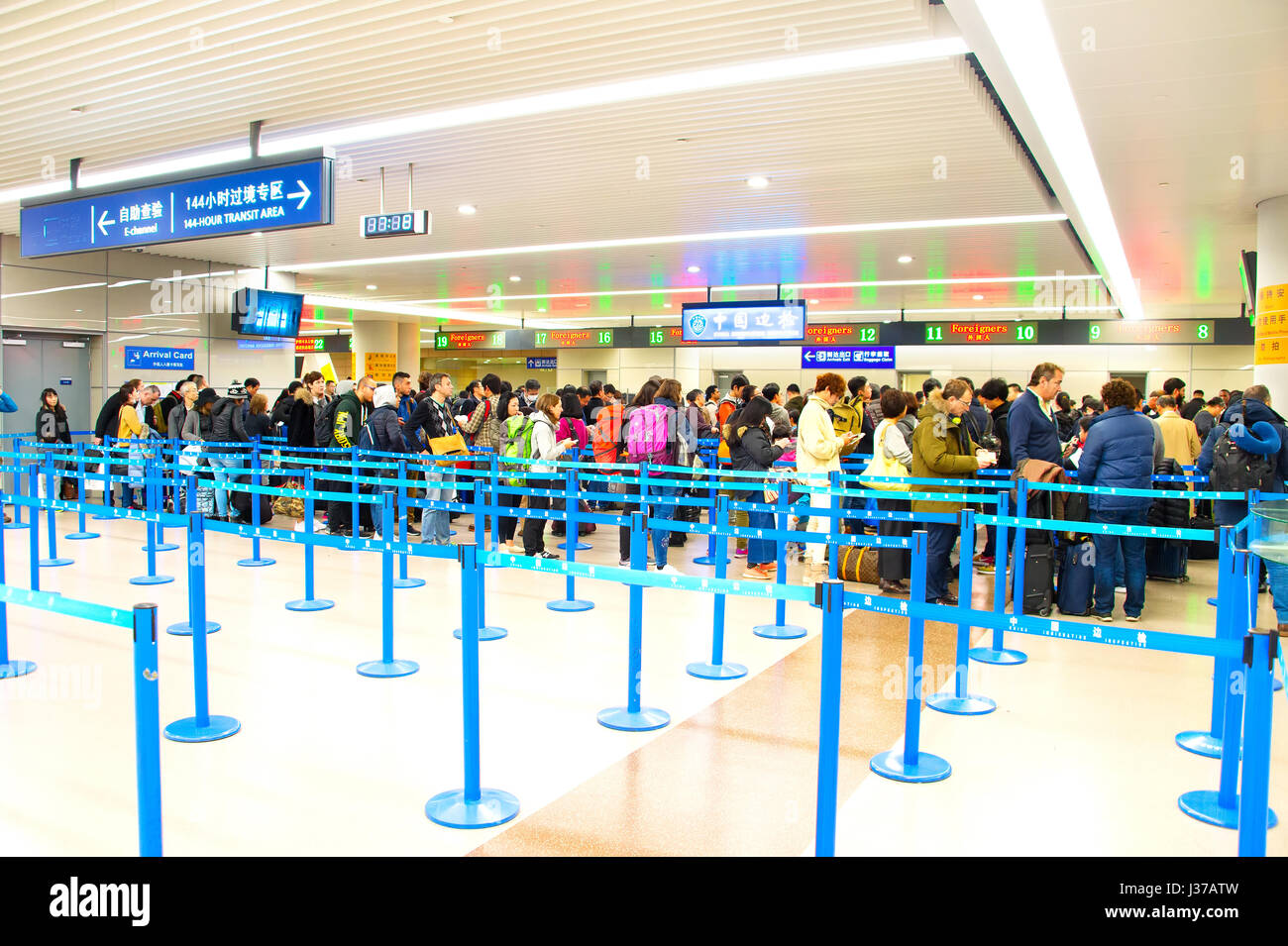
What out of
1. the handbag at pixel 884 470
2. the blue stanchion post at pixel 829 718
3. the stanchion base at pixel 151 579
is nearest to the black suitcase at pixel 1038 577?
the handbag at pixel 884 470

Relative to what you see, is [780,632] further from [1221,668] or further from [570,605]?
[1221,668]

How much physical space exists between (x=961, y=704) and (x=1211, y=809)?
1282mm

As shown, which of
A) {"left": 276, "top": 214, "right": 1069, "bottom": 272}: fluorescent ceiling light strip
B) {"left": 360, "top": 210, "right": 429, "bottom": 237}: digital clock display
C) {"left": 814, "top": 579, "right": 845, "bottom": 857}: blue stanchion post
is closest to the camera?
{"left": 814, "top": 579, "right": 845, "bottom": 857}: blue stanchion post

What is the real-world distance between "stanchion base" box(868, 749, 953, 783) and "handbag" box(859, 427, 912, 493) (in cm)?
309

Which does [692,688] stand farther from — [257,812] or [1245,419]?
[1245,419]

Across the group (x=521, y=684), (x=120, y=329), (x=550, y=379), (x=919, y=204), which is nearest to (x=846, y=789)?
(x=521, y=684)

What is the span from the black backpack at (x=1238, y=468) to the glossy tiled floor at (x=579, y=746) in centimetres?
130

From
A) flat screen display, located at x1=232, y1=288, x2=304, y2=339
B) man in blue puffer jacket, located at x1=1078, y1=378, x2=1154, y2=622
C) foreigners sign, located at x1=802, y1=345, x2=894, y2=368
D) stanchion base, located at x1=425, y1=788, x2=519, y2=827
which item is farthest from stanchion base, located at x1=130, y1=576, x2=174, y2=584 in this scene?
foreigners sign, located at x1=802, y1=345, x2=894, y2=368

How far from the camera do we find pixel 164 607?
6.49 meters

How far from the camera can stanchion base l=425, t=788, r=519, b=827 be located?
10.6 ft

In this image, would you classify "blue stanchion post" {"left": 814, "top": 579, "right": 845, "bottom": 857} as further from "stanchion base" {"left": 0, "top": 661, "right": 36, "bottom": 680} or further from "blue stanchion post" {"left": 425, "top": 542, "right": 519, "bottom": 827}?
"stanchion base" {"left": 0, "top": 661, "right": 36, "bottom": 680}

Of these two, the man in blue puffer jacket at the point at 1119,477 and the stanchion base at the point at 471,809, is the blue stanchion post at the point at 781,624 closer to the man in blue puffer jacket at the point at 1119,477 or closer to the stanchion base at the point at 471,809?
the man in blue puffer jacket at the point at 1119,477

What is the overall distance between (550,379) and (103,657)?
26.6 m

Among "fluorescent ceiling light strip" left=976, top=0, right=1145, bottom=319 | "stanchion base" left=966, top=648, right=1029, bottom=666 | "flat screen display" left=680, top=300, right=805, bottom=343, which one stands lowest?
"stanchion base" left=966, top=648, right=1029, bottom=666
